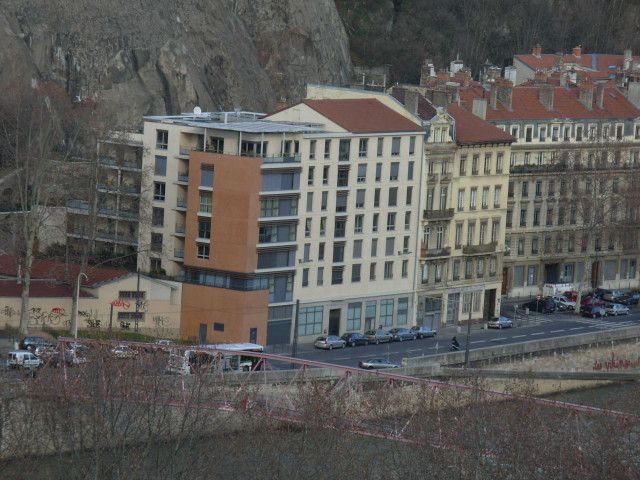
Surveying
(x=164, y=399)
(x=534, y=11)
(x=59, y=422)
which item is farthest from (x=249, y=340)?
(x=534, y=11)

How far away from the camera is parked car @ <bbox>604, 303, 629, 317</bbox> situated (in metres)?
97.4

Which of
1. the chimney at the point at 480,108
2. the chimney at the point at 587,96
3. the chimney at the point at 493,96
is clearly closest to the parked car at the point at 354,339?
the chimney at the point at 480,108

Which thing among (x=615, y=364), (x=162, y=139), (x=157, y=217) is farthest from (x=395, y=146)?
(x=615, y=364)

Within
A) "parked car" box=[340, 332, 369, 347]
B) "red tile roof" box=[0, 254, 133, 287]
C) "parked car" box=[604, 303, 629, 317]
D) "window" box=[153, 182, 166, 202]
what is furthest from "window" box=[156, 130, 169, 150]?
"parked car" box=[604, 303, 629, 317]

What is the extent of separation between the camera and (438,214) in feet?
299

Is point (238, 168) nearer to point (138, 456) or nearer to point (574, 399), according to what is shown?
point (574, 399)

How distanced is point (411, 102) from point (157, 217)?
50.0 ft

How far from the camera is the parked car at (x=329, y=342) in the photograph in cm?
8262

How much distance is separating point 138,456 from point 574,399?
31190 mm

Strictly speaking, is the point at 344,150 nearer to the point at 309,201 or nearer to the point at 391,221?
the point at 309,201

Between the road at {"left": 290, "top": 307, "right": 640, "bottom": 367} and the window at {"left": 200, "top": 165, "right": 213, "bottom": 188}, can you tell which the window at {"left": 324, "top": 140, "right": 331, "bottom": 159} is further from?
the road at {"left": 290, "top": 307, "right": 640, "bottom": 367}

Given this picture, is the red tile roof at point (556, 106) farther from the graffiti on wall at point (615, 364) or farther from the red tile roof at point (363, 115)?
the graffiti on wall at point (615, 364)

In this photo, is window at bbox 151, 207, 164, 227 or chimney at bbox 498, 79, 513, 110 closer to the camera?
window at bbox 151, 207, 164, 227

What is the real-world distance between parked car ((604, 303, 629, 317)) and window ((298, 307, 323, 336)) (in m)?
19.4
